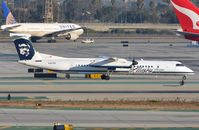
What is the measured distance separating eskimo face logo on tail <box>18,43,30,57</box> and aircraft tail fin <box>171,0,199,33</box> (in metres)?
22.4

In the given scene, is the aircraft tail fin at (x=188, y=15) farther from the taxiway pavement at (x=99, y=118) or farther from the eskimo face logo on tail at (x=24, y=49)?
the eskimo face logo on tail at (x=24, y=49)

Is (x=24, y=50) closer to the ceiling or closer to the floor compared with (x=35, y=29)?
closer to the ceiling

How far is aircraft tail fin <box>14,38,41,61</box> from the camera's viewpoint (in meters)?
86.2

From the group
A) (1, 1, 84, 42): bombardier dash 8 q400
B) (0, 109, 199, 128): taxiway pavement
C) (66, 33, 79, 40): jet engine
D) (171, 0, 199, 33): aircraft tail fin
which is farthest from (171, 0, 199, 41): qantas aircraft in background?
(66, 33, 79, 40): jet engine

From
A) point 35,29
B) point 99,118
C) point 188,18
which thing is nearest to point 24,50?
point 188,18

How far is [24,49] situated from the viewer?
8662cm

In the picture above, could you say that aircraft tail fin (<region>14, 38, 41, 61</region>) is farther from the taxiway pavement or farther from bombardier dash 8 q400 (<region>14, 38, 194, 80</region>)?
the taxiway pavement

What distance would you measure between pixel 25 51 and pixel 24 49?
34 centimetres

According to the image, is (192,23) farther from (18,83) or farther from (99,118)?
(99,118)

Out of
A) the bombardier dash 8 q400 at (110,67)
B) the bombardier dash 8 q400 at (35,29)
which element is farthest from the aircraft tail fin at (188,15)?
the bombardier dash 8 q400 at (35,29)

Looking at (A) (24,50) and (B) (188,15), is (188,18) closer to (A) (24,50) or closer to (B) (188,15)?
(B) (188,15)

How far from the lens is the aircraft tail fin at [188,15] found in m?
70.8

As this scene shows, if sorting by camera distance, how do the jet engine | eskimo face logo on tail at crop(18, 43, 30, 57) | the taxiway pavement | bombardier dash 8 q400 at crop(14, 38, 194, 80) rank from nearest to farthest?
1. the taxiway pavement
2. bombardier dash 8 q400 at crop(14, 38, 194, 80)
3. eskimo face logo on tail at crop(18, 43, 30, 57)
4. the jet engine

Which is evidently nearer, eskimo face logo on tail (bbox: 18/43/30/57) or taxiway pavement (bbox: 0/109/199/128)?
taxiway pavement (bbox: 0/109/199/128)
